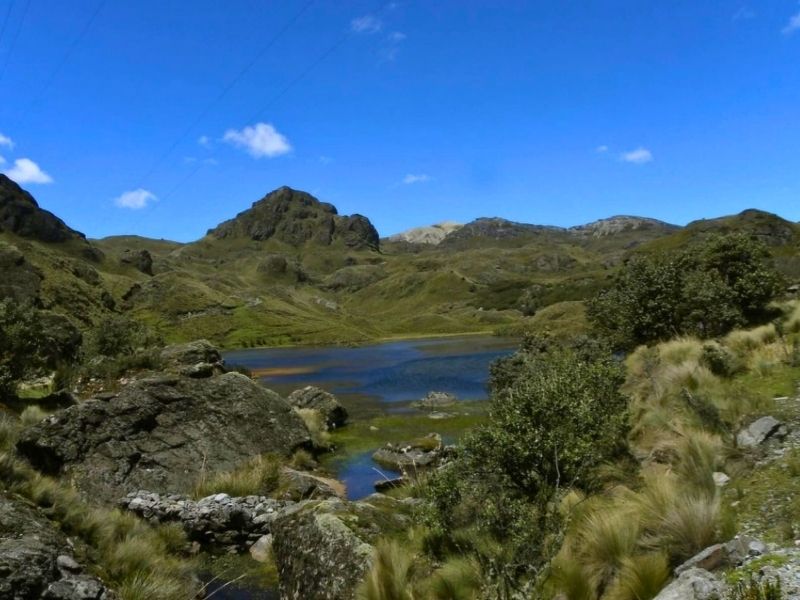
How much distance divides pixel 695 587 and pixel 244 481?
1605 cm

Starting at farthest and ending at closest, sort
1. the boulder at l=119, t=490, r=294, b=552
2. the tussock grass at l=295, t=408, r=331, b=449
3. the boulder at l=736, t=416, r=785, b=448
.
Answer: the tussock grass at l=295, t=408, r=331, b=449 < the boulder at l=119, t=490, r=294, b=552 < the boulder at l=736, t=416, r=785, b=448

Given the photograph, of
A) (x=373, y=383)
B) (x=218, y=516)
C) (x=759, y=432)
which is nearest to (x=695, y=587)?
(x=759, y=432)

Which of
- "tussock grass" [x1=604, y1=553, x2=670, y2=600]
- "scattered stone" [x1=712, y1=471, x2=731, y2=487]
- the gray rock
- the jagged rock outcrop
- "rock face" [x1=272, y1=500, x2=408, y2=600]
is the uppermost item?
the jagged rock outcrop

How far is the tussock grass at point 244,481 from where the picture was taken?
18531 millimetres

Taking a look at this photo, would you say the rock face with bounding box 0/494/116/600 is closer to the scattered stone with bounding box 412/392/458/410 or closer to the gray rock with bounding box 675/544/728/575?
the gray rock with bounding box 675/544/728/575

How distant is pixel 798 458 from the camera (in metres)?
8.77

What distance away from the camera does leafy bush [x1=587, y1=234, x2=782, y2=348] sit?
24.7m

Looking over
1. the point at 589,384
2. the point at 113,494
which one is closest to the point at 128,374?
the point at 113,494

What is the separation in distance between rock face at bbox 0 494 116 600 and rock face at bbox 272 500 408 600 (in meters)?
3.63

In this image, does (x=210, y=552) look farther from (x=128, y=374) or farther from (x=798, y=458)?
(x=128, y=374)

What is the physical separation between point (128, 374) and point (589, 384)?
97.4 feet

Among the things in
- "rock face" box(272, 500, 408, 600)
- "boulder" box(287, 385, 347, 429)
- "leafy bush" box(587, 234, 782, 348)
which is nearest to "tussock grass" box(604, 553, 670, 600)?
"rock face" box(272, 500, 408, 600)

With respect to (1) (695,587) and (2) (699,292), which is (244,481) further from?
(2) (699,292)

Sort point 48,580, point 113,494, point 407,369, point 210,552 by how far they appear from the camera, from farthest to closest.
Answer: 1. point 407,369
2. point 113,494
3. point 210,552
4. point 48,580
